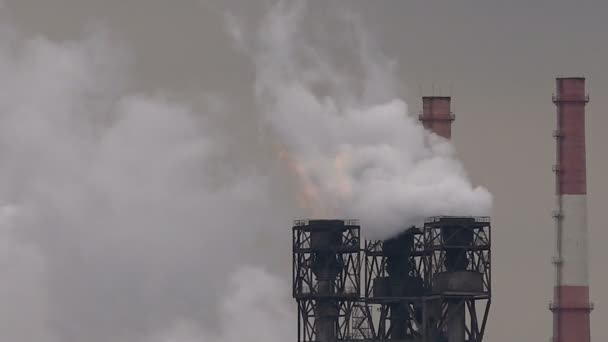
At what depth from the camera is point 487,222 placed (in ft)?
652

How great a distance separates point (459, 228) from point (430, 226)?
2231mm

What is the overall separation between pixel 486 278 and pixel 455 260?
8.25 feet

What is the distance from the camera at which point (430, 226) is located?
654ft

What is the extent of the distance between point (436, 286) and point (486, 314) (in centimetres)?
362

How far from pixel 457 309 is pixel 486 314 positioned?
2038mm

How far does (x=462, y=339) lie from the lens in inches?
7805

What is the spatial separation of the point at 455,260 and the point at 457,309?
3158mm

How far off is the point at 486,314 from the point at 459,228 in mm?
6035

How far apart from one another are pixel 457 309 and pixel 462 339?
2.05 m

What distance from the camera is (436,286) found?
200 meters

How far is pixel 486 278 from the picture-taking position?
200m

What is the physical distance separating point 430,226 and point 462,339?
7.39 m
